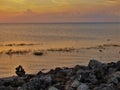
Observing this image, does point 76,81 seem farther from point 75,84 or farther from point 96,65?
point 96,65

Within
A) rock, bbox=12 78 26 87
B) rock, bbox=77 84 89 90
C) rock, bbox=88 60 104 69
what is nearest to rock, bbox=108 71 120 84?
rock, bbox=77 84 89 90

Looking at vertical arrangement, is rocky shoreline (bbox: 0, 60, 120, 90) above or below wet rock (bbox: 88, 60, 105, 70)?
below

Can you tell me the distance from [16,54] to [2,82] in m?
38.2

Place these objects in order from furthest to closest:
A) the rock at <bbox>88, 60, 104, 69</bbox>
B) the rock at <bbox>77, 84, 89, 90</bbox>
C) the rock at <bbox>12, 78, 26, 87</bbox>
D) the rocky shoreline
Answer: the rock at <bbox>88, 60, 104, 69</bbox>
the rock at <bbox>12, 78, 26, 87</bbox>
the rocky shoreline
the rock at <bbox>77, 84, 89, 90</bbox>

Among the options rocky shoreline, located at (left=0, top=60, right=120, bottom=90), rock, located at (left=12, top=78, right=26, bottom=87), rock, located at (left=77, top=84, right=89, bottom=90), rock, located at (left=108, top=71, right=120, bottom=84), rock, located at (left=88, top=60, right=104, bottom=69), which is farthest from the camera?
rock, located at (left=88, top=60, right=104, bottom=69)

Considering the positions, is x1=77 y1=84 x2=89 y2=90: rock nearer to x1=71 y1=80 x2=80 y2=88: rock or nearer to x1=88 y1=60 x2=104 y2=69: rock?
x1=71 y1=80 x2=80 y2=88: rock

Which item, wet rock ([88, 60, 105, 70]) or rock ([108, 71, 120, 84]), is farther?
wet rock ([88, 60, 105, 70])

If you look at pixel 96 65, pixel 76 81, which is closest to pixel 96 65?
pixel 96 65

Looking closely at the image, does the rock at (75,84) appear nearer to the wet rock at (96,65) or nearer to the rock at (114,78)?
the rock at (114,78)

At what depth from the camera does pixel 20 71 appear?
24.1 metres

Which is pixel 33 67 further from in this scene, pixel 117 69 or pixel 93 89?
pixel 93 89

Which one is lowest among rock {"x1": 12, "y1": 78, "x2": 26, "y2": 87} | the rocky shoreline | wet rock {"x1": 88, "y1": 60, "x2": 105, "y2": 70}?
rock {"x1": 12, "y1": 78, "x2": 26, "y2": 87}

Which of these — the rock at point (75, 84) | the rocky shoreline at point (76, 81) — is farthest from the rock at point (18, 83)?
the rock at point (75, 84)

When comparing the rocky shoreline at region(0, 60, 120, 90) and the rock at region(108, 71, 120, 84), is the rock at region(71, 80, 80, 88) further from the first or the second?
the rock at region(108, 71, 120, 84)
